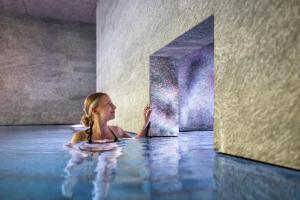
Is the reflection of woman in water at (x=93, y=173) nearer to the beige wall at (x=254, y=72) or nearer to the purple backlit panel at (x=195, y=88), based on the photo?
the beige wall at (x=254, y=72)

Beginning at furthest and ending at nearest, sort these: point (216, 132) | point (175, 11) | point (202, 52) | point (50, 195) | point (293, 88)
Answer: point (202, 52), point (175, 11), point (216, 132), point (293, 88), point (50, 195)

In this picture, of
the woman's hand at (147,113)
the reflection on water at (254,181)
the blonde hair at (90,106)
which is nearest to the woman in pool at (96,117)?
the blonde hair at (90,106)

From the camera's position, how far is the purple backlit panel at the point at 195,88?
7004 millimetres

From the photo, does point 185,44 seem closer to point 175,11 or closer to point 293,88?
point 175,11

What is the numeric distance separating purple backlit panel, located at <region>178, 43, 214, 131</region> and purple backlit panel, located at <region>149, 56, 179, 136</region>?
67.6 inches

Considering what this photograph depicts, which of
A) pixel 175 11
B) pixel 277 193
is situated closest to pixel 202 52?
pixel 175 11

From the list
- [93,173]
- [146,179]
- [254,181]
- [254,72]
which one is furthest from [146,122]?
[254,181]

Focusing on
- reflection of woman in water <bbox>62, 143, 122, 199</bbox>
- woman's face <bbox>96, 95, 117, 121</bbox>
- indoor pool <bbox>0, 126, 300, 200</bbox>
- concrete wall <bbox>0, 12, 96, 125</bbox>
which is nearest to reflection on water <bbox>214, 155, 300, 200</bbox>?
indoor pool <bbox>0, 126, 300, 200</bbox>

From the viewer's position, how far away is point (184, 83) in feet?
23.0

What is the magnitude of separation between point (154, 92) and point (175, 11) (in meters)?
1.56

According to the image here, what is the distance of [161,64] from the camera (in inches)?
206

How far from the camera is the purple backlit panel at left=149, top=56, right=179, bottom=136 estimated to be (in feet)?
17.0

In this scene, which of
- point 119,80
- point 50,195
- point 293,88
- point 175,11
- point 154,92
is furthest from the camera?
point 119,80

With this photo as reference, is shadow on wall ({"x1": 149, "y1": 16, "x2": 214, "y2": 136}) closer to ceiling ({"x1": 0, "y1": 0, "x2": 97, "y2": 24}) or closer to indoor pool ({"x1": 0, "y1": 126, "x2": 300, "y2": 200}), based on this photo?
indoor pool ({"x1": 0, "y1": 126, "x2": 300, "y2": 200})
